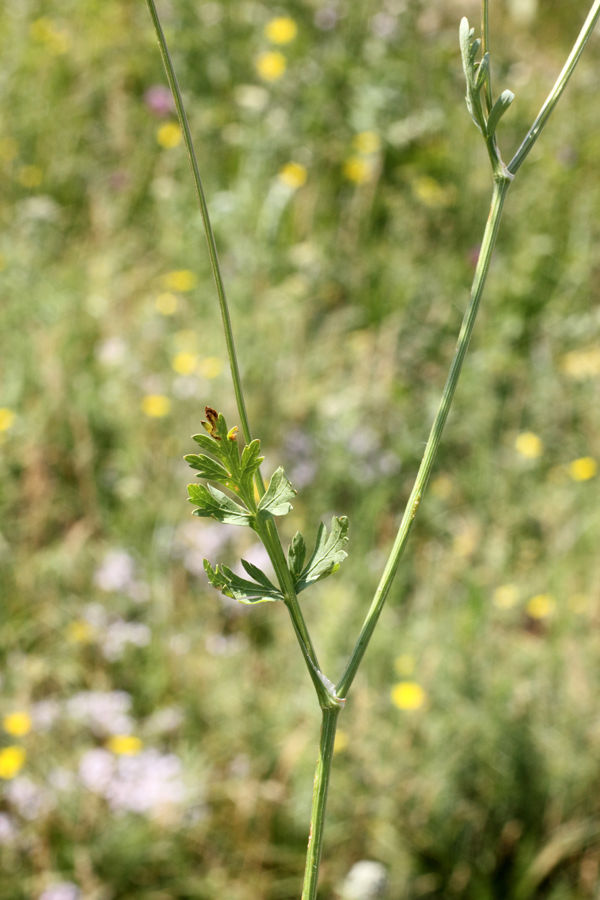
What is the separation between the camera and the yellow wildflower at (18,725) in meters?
1.36

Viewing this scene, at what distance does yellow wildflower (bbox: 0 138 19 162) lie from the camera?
9.02ft

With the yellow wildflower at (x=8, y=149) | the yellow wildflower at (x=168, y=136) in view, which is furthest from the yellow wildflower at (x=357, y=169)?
the yellow wildflower at (x=8, y=149)

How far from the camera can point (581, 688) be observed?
1367 millimetres

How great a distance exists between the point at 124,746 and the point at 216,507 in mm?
1154

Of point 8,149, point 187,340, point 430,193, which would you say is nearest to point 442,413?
point 187,340

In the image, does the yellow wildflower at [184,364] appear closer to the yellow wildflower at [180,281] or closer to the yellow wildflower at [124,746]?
the yellow wildflower at [180,281]

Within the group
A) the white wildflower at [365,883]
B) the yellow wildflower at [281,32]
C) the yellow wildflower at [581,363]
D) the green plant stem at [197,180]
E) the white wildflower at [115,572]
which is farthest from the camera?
the yellow wildflower at [281,32]

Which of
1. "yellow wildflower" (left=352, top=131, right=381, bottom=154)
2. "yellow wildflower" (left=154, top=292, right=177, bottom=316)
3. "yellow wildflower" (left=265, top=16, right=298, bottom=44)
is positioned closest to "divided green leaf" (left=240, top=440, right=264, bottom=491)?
"yellow wildflower" (left=154, top=292, right=177, bottom=316)

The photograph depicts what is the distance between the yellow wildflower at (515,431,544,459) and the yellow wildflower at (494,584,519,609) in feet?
1.36

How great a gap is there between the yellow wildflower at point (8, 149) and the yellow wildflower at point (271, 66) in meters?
0.89

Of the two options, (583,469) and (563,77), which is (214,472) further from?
(583,469)

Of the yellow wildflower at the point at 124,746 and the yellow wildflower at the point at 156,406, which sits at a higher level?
the yellow wildflower at the point at 156,406

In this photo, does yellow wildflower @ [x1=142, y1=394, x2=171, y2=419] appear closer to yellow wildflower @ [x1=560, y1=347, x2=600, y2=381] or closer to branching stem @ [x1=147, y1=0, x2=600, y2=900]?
yellow wildflower @ [x1=560, y1=347, x2=600, y2=381]

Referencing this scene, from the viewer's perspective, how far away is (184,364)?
2.12m
